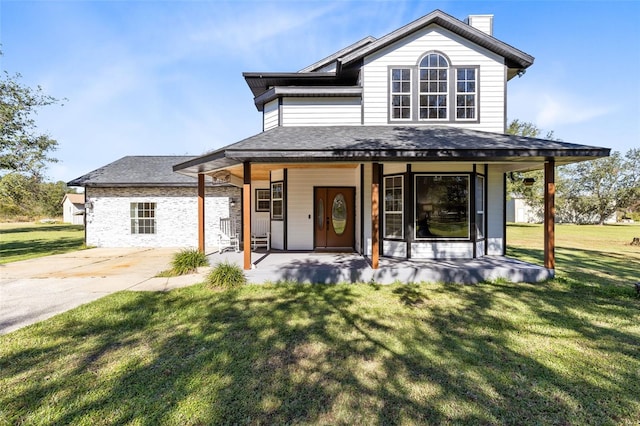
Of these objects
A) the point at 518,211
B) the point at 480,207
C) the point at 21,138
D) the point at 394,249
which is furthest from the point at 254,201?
the point at 518,211

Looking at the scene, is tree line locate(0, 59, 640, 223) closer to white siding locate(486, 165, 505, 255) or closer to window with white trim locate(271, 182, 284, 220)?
white siding locate(486, 165, 505, 255)

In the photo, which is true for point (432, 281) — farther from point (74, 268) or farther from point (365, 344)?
point (74, 268)

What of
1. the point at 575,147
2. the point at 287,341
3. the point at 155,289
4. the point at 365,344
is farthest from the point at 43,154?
the point at 575,147

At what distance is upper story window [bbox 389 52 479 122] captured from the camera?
887 cm

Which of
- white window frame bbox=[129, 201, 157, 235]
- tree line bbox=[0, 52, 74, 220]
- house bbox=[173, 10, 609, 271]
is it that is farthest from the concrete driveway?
tree line bbox=[0, 52, 74, 220]

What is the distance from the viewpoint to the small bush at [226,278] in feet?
21.0

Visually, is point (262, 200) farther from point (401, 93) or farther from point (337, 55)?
point (401, 93)

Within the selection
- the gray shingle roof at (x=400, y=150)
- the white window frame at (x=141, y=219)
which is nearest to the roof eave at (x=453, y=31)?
the gray shingle roof at (x=400, y=150)

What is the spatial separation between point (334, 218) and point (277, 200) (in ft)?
7.09

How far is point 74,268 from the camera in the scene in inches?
344

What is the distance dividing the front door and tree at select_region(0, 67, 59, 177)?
13.3 metres

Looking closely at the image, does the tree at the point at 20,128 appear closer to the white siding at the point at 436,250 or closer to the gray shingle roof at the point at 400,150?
the gray shingle roof at the point at 400,150

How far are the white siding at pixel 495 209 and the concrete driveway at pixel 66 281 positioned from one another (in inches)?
329

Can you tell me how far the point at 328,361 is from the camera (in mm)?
3441
